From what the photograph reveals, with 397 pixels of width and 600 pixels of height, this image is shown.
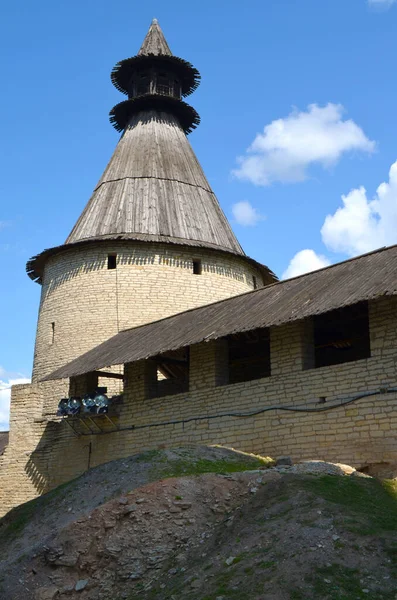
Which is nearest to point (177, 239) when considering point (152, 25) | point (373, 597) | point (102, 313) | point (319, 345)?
point (102, 313)

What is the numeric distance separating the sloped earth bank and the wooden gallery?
2030 millimetres

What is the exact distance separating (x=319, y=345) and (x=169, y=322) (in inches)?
146

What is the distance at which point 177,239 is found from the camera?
78.1ft

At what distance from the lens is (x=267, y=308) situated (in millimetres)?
14938

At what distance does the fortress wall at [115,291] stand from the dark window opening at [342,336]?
6.68m

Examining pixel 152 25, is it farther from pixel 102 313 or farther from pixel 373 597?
pixel 373 597

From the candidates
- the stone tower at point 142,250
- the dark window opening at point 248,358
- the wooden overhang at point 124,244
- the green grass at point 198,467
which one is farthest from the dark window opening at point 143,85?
the green grass at point 198,467

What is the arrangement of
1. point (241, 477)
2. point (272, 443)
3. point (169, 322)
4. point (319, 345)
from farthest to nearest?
1. point (169, 322)
2. point (319, 345)
3. point (272, 443)
4. point (241, 477)

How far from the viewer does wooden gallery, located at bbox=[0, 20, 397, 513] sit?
13.3 metres

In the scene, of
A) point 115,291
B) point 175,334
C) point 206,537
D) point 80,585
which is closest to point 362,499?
point 206,537

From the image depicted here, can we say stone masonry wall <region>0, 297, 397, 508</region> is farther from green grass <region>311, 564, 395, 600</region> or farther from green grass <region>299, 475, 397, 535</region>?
green grass <region>311, 564, 395, 600</region>

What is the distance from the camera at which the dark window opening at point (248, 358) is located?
17.3 m

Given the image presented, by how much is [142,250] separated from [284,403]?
1043 centimetres

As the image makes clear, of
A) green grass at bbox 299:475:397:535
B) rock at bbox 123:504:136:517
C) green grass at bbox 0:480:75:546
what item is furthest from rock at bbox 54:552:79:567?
green grass at bbox 299:475:397:535
